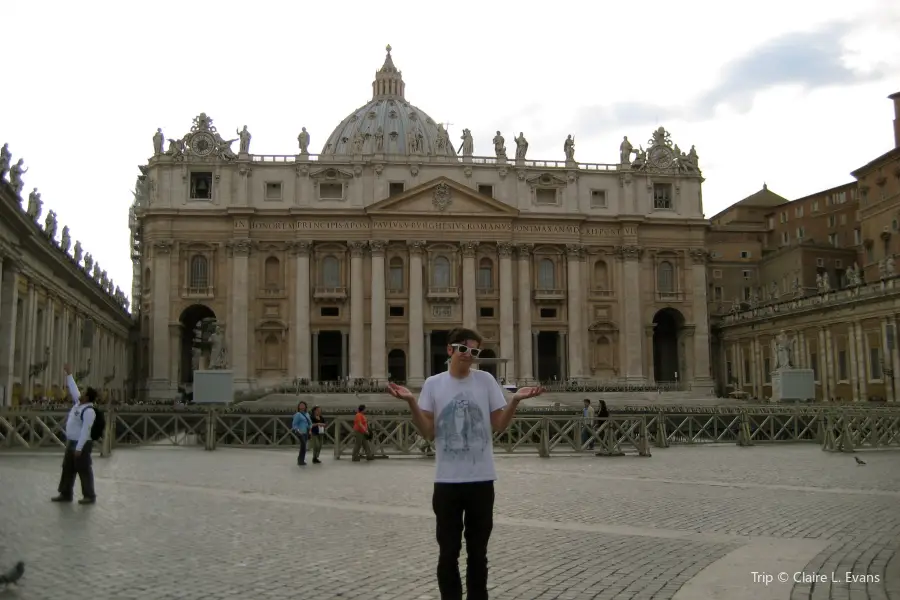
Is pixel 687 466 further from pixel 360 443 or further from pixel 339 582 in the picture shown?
pixel 339 582

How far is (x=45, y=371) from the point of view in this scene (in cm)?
4300

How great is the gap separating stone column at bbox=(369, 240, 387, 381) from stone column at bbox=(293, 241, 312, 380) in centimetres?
488

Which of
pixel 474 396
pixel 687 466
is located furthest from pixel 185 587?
pixel 687 466

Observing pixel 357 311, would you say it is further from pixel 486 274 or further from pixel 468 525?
pixel 468 525

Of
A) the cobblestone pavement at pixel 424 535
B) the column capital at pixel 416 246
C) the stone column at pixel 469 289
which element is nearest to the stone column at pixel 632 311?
the stone column at pixel 469 289

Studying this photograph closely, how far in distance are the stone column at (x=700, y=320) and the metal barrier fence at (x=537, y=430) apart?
4108 centimetres

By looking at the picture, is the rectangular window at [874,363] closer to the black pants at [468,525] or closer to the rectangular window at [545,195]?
the rectangular window at [545,195]

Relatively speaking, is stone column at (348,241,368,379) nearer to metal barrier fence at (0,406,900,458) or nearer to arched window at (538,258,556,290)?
arched window at (538,258,556,290)

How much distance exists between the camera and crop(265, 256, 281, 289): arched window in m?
72.2

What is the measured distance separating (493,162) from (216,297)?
24316 mm

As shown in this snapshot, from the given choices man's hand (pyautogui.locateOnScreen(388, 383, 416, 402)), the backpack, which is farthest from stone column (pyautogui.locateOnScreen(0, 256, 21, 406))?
man's hand (pyautogui.locateOnScreen(388, 383, 416, 402))

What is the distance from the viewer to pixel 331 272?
72.9 meters

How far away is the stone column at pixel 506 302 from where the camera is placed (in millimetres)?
72250

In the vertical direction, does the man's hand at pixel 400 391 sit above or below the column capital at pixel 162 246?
below
